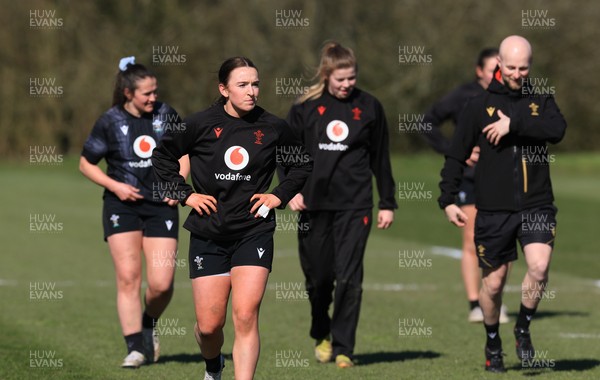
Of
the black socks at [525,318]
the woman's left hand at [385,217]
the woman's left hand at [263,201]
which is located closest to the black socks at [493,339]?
the black socks at [525,318]

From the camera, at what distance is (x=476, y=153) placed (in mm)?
9617

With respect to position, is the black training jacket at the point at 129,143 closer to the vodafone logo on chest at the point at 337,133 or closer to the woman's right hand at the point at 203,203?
the vodafone logo on chest at the point at 337,133

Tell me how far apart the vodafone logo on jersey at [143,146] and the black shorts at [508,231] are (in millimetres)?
2646

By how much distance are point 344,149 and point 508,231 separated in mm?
1687

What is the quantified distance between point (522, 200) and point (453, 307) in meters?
4.38

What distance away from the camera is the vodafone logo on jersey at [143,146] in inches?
394

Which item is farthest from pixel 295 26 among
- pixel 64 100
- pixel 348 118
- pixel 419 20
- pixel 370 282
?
pixel 348 118

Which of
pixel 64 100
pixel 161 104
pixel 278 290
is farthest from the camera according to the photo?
pixel 64 100

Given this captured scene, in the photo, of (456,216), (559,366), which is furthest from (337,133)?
(559,366)

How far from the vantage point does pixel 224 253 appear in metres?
7.78

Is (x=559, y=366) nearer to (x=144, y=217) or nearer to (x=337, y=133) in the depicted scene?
(x=337, y=133)

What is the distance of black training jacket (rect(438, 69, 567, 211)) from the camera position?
9102 millimetres

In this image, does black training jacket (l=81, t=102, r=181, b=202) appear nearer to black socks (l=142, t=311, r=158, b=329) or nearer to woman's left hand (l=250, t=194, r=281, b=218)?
black socks (l=142, t=311, r=158, b=329)

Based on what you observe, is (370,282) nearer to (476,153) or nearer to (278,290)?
(278,290)
